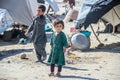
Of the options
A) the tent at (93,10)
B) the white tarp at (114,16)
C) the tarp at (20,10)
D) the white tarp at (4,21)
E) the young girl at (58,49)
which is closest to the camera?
the young girl at (58,49)

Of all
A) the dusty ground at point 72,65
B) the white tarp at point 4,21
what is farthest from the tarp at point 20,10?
the dusty ground at point 72,65

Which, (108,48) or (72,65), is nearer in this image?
(72,65)

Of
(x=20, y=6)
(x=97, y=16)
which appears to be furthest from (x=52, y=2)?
(x=97, y=16)

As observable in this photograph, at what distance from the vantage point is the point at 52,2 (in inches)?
983

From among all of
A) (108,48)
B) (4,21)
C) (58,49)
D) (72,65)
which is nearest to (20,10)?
(4,21)

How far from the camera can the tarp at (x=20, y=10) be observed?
17.9 metres

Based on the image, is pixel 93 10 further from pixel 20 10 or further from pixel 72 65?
pixel 20 10

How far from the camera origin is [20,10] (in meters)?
→ 17.9

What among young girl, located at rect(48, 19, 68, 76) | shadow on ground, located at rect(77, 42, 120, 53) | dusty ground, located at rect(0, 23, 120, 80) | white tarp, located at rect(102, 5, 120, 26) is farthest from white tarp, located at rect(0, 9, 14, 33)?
young girl, located at rect(48, 19, 68, 76)

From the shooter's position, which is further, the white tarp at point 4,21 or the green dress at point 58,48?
the white tarp at point 4,21

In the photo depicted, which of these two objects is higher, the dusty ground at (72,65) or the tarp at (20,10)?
the tarp at (20,10)

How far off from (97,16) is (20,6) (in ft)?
17.2

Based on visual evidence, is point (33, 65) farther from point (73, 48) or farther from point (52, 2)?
point (52, 2)

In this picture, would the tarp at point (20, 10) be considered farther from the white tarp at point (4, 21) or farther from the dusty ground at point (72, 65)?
the dusty ground at point (72, 65)
